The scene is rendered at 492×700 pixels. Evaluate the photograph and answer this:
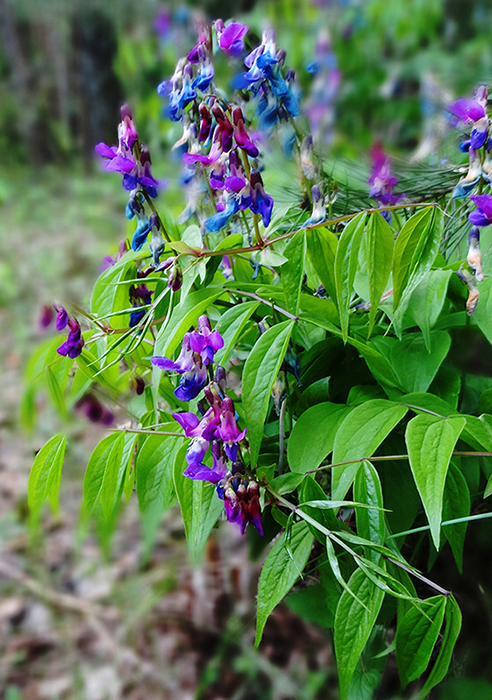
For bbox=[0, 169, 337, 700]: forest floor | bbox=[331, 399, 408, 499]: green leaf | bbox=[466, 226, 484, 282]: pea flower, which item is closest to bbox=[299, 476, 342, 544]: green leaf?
bbox=[331, 399, 408, 499]: green leaf

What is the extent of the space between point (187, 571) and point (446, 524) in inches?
46.9

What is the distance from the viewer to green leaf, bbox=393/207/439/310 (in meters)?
0.51

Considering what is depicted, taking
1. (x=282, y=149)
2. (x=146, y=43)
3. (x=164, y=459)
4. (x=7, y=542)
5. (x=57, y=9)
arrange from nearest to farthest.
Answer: (x=164, y=459), (x=282, y=149), (x=7, y=542), (x=146, y=43), (x=57, y=9)

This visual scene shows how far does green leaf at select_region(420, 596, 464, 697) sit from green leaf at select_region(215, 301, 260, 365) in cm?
29

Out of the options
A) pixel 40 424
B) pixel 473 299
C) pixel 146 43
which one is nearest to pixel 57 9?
pixel 146 43

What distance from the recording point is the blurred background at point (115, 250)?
130 cm

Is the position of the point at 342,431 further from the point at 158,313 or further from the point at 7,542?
the point at 7,542

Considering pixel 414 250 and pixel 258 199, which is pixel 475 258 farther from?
pixel 258 199

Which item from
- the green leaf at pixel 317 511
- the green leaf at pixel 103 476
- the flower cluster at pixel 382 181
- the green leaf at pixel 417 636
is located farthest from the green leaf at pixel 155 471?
the flower cluster at pixel 382 181

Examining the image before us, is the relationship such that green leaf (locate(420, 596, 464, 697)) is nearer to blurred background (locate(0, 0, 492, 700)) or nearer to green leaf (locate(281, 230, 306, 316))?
blurred background (locate(0, 0, 492, 700))

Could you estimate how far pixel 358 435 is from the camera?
524 mm

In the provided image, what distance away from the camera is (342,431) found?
20.8 inches

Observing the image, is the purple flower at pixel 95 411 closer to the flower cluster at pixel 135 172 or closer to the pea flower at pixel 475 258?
the flower cluster at pixel 135 172

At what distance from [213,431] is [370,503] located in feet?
0.50
